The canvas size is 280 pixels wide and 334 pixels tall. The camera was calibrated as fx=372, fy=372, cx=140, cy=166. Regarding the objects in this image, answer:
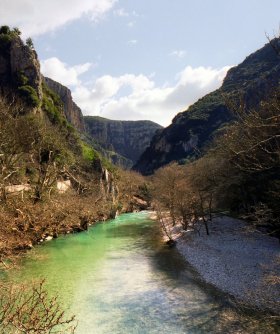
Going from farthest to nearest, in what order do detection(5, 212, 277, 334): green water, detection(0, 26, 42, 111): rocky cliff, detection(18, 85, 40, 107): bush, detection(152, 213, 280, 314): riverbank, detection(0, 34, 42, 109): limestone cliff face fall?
detection(0, 34, 42, 109): limestone cliff face < detection(0, 26, 42, 111): rocky cliff < detection(18, 85, 40, 107): bush < detection(152, 213, 280, 314): riverbank < detection(5, 212, 277, 334): green water

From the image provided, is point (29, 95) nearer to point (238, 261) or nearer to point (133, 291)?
point (238, 261)

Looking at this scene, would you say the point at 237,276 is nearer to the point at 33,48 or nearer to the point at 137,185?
the point at 33,48

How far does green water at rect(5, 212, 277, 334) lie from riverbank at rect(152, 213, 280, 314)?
1.35 meters

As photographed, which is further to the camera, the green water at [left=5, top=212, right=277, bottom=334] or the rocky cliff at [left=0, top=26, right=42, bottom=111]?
the rocky cliff at [left=0, top=26, right=42, bottom=111]

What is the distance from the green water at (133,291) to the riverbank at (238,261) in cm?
135

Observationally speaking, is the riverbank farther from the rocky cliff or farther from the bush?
the rocky cliff

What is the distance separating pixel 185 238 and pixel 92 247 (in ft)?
37.7

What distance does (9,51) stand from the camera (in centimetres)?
9081

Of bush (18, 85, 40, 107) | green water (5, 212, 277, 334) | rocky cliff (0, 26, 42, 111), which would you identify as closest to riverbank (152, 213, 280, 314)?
green water (5, 212, 277, 334)

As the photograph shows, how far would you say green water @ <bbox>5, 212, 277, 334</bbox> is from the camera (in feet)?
64.4

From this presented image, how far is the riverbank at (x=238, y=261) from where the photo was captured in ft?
76.8

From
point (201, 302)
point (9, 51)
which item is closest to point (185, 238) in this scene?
point (201, 302)

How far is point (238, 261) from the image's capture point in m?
31.7

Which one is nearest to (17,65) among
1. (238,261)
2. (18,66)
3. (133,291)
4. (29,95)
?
(18,66)
